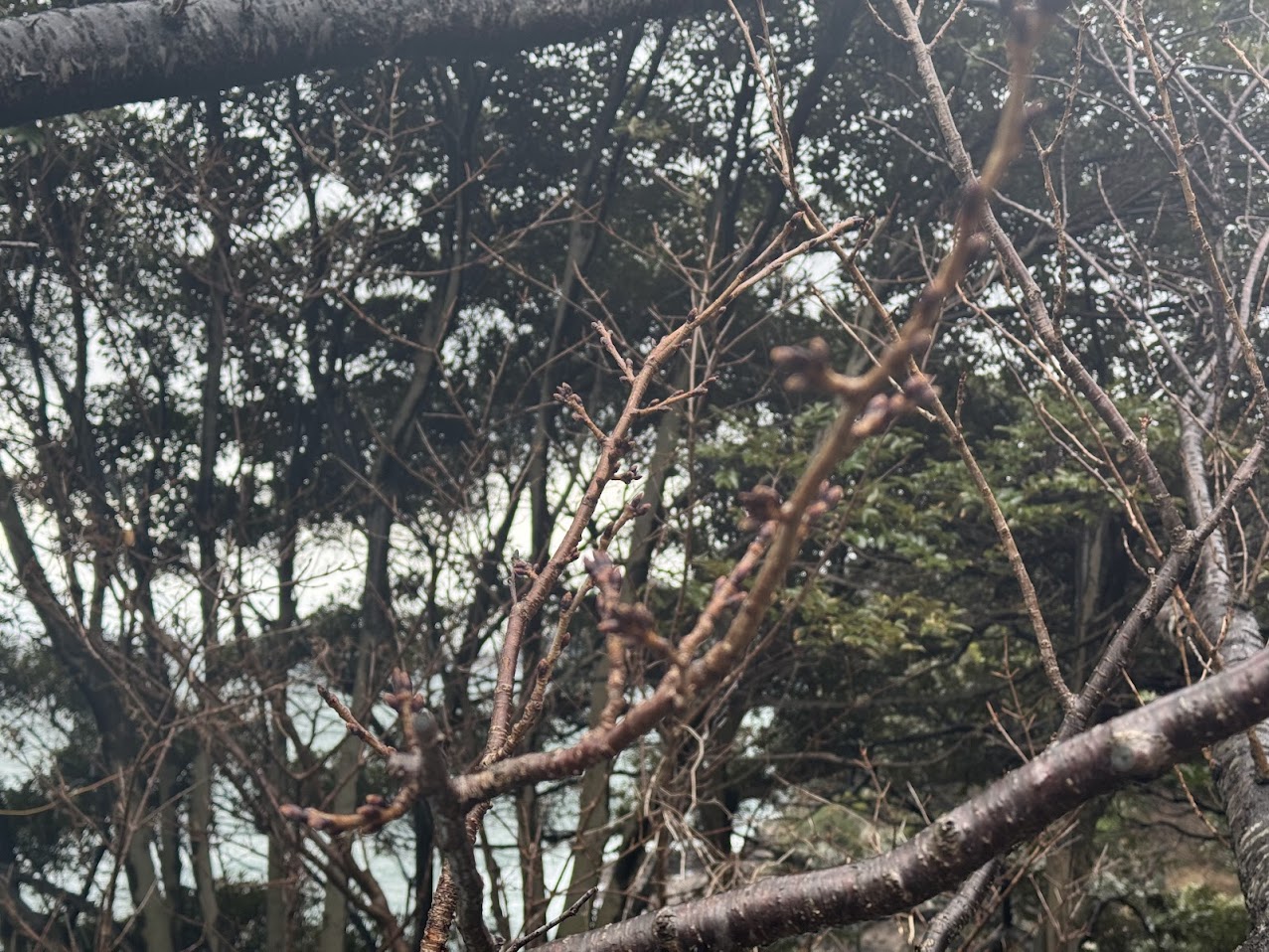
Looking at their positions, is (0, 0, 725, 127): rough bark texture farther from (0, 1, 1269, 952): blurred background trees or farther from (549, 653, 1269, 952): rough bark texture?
(549, 653, 1269, 952): rough bark texture

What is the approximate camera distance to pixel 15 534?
5.61 meters

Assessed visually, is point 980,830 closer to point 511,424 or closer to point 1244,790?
point 1244,790

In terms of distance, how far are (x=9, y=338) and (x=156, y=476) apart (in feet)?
3.67

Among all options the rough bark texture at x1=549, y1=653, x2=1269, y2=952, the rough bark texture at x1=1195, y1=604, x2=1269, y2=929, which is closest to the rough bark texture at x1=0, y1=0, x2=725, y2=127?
the rough bark texture at x1=1195, y1=604, x2=1269, y2=929

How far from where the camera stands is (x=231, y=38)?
3.81 metres

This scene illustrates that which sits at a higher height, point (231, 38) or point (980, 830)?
point (231, 38)

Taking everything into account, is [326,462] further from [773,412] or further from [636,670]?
[636,670]

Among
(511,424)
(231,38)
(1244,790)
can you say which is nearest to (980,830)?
(1244,790)

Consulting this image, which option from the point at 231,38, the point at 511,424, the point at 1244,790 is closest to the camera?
the point at 1244,790

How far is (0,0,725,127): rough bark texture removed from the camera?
3.45 m

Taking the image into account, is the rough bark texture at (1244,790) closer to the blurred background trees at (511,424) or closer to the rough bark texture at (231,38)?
the blurred background trees at (511,424)

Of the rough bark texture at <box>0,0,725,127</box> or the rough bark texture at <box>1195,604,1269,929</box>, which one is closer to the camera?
the rough bark texture at <box>1195,604,1269,929</box>

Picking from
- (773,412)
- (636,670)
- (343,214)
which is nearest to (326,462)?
(343,214)

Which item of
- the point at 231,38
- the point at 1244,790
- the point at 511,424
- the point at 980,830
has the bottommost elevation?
the point at 1244,790
